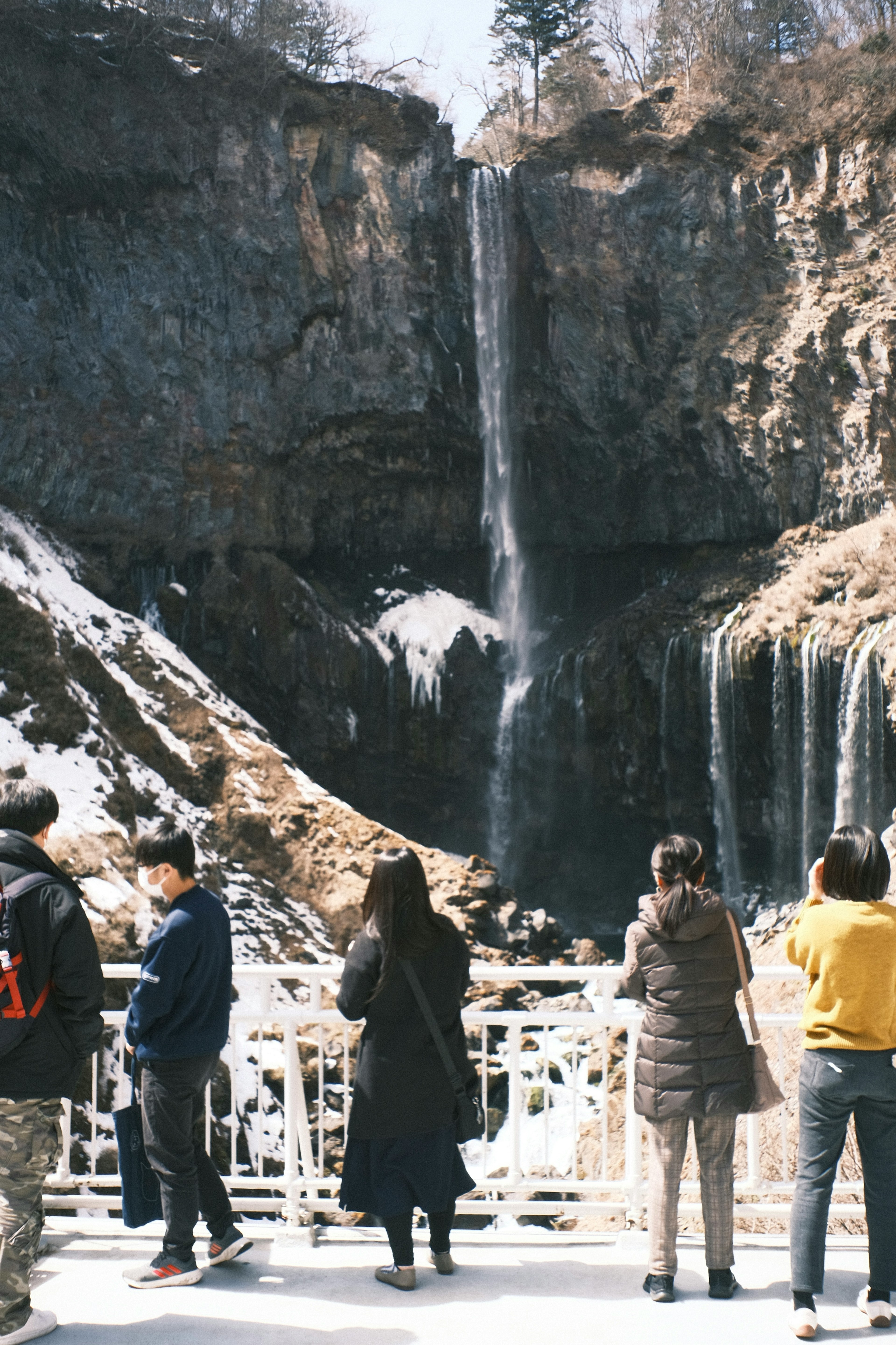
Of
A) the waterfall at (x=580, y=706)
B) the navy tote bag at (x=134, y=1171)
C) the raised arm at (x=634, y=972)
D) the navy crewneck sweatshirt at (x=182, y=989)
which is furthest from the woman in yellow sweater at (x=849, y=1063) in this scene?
the waterfall at (x=580, y=706)

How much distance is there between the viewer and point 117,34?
926 inches

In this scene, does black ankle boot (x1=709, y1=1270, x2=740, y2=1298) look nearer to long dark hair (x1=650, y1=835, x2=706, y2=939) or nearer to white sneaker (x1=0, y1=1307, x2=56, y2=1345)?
long dark hair (x1=650, y1=835, x2=706, y2=939)

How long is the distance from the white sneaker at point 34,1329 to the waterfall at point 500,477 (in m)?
21.2

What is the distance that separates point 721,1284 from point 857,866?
5.55ft

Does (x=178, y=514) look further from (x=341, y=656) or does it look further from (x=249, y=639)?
(x=341, y=656)

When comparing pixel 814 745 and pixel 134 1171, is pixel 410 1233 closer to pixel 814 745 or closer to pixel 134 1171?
pixel 134 1171

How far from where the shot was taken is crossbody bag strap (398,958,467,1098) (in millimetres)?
3945

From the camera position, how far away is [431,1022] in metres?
3.97

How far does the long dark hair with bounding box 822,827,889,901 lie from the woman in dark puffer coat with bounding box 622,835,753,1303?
39 centimetres

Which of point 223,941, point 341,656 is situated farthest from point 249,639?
point 223,941

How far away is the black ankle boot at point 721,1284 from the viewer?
4059mm

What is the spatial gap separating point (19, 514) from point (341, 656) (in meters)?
7.52

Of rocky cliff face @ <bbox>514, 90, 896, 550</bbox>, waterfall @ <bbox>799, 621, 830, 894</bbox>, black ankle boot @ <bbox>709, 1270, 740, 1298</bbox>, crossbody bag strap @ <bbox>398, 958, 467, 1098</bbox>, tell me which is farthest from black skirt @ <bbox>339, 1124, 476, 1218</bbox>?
rocky cliff face @ <bbox>514, 90, 896, 550</bbox>

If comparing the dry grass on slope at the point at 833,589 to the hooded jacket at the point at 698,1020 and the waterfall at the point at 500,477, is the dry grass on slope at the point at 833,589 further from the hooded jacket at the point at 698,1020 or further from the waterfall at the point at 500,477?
the hooded jacket at the point at 698,1020
